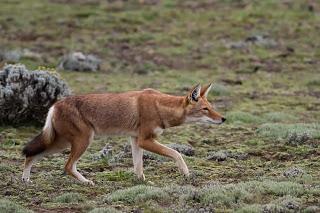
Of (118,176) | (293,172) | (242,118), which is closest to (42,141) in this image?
(118,176)

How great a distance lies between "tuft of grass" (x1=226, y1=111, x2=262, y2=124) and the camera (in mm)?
18156

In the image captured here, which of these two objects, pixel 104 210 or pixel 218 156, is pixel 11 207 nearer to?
pixel 104 210

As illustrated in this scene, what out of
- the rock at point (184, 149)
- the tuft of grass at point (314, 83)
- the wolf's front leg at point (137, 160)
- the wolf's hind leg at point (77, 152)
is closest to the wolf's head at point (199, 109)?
the wolf's front leg at point (137, 160)

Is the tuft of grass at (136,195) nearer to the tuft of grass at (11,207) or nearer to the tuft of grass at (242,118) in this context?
the tuft of grass at (11,207)

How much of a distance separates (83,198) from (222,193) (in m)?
1.91

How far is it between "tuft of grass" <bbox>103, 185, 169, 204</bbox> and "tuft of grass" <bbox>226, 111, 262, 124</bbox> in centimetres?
791

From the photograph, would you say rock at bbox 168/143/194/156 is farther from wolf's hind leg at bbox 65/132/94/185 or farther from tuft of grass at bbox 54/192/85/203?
tuft of grass at bbox 54/192/85/203

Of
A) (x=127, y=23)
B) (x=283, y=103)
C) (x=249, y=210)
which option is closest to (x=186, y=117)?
(x=249, y=210)

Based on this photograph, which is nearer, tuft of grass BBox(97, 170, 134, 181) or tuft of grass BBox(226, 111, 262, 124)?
tuft of grass BBox(97, 170, 134, 181)

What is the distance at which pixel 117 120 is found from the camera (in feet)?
38.7

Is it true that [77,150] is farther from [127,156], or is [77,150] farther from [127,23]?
[127,23]

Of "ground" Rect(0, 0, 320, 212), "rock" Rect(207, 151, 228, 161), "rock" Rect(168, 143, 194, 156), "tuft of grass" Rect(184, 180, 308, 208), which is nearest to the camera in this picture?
"tuft of grass" Rect(184, 180, 308, 208)

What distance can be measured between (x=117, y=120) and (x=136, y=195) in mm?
1836

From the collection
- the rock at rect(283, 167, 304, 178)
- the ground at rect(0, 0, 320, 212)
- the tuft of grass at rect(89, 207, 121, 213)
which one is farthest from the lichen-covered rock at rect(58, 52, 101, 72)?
the tuft of grass at rect(89, 207, 121, 213)
